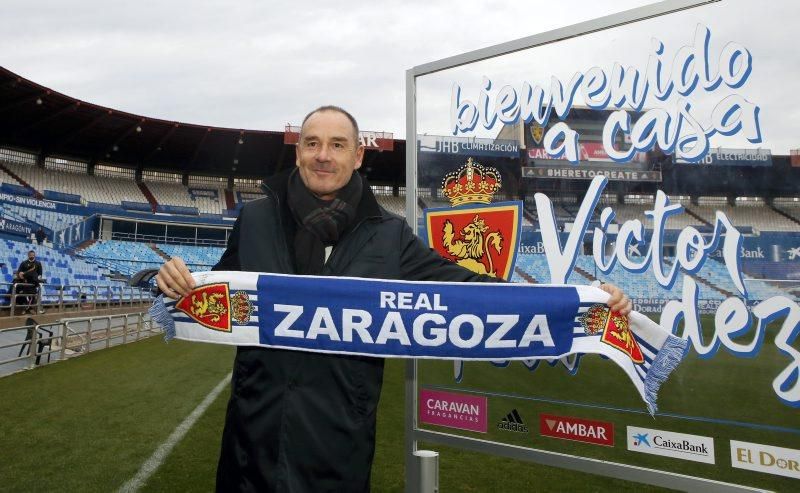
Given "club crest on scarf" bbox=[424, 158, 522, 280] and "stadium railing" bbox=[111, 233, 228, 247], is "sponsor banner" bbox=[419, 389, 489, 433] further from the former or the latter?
"stadium railing" bbox=[111, 233, 228, 247]

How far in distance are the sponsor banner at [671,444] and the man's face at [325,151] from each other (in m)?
1.97

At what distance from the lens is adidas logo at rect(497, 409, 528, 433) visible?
2.85 m

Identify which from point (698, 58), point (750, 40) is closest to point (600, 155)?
point (698, 58)

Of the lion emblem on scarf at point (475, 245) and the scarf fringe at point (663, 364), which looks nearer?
the scarf fringe at point (663, 364)

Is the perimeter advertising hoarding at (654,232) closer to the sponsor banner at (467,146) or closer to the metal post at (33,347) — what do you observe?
the sponsor banner at (467,146)

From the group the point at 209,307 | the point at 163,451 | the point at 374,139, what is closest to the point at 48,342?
the point at 163,451

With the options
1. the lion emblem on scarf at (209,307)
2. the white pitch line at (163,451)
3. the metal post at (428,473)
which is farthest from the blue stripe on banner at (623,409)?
the white pitch line at (163,451)

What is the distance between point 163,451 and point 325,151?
3.67 m

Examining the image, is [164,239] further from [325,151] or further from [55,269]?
[325,151]

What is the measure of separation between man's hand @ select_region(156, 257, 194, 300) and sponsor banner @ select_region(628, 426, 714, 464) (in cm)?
232

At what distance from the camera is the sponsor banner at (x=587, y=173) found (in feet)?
8.57

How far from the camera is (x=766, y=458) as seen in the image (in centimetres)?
224

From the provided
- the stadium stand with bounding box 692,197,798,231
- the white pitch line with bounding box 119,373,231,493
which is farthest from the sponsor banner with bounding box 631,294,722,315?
the white pitch line with bounding box 119,373,231,493

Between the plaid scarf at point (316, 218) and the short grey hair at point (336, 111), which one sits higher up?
the short grey hair at point (336, 111)
